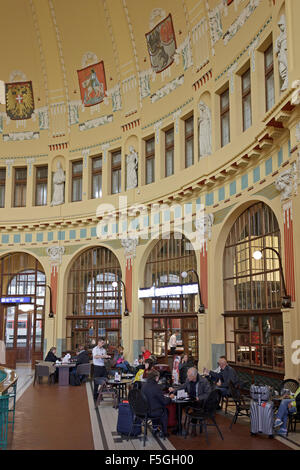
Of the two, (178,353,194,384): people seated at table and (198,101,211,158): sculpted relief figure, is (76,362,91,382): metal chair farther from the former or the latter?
(198,101,211,158): sculpted relief figure

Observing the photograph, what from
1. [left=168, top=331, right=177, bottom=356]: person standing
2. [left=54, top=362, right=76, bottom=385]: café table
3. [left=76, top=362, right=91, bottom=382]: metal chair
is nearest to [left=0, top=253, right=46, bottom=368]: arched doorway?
[left=54, top=362, right=76, bottom=385]: café table

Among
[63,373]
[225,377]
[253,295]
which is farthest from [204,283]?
[63,373]

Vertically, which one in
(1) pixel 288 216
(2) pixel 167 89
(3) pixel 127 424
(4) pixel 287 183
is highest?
(2) pixel 167 89

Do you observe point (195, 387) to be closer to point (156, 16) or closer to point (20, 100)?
point (156, 16)

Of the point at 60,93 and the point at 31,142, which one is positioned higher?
the point at 60,93

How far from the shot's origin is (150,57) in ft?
67.3

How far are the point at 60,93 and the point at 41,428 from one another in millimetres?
18222

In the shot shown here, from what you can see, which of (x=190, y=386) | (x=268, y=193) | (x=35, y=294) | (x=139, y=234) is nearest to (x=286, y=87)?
(x=268, y=193)

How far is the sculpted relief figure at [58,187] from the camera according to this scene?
23.6 m

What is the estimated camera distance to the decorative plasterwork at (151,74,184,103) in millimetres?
18734

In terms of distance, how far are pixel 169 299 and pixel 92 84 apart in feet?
37.5

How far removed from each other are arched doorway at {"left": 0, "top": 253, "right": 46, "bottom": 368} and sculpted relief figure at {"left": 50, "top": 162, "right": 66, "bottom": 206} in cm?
320

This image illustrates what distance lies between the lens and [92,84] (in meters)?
23.4

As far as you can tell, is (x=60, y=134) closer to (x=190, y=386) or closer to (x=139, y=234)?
(x=139, y=234)
